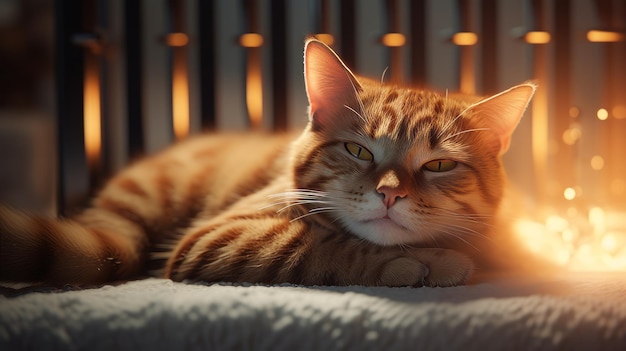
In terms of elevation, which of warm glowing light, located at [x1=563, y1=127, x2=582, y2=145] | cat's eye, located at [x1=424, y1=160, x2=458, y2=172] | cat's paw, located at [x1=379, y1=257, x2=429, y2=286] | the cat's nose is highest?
warm glowing light, located at [x1=563, y1=127, x2=582, y2=145]

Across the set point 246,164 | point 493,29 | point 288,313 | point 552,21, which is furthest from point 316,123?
point 552,21

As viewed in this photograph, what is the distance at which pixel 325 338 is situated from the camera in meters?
0.63

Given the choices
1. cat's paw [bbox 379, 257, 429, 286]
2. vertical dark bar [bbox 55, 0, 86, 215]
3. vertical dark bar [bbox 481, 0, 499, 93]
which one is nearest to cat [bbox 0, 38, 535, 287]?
cat's paw [bbox 379, 257, 429, 286]

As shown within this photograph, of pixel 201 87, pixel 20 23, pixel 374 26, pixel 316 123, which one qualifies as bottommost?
pixel 316 123

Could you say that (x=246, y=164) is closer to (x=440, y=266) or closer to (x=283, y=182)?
(x=283, y=182)

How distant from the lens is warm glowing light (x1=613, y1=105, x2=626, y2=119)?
146 cm

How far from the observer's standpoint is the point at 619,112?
1.47 meters

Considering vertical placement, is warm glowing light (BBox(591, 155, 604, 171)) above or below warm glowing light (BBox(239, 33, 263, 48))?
below

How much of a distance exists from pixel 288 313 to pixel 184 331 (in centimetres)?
13

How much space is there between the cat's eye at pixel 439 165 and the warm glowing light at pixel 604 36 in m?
0.75

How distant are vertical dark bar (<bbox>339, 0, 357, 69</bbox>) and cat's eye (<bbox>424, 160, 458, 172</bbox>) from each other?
562 millimetres

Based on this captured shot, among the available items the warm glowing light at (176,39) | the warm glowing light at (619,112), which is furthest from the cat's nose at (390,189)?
the warm glowing light at (619,112)

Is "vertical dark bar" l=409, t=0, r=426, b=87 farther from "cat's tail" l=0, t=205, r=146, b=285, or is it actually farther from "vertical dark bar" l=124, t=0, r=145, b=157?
"cat's tail" l=0, t=205, r=146, b=285

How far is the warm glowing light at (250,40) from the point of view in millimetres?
1371
